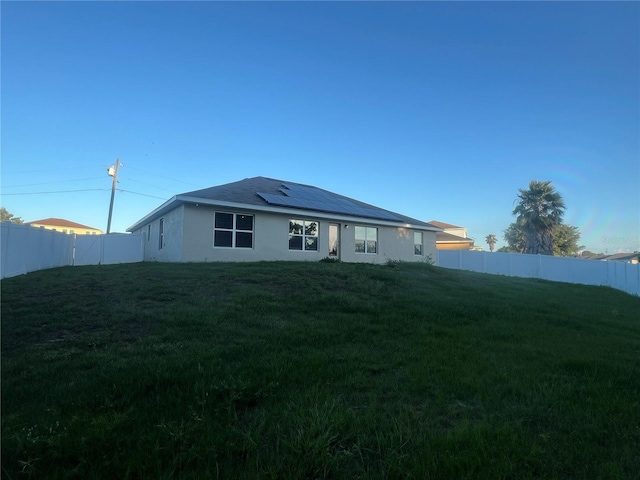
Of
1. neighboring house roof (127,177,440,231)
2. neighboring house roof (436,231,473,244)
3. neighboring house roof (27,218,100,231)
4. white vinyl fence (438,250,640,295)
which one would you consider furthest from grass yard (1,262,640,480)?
neighboring house roof (27,218,100,231)

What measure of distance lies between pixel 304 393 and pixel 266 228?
43.3 feet

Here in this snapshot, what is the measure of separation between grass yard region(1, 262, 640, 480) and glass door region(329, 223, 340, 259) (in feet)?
37.1

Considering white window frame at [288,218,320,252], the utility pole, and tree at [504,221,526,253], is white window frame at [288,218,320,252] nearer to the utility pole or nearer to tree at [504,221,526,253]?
the utility pole

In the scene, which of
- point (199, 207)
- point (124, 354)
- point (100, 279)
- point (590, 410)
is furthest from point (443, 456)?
point (199, 207)

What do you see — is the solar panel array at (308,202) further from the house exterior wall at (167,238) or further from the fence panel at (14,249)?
the fence panel at (14,249)

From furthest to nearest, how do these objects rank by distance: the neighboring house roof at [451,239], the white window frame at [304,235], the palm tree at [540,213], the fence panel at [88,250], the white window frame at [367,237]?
the neighboring house roof at [451,239] < the palm tree at [540,213] < the fence panel at [88,250] < the white window frame at [367,237] < the white window frame at [304,235]

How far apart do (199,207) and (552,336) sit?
1234 cm

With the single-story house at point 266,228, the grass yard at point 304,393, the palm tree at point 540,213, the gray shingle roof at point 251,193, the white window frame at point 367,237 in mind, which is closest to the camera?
the grass yard at point 304,393

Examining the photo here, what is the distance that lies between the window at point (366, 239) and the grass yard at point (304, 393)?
12.4 meters

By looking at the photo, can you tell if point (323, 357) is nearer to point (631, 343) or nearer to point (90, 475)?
point (90, 475)

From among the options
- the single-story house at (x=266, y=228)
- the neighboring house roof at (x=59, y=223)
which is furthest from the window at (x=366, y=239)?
the neighboring house roof at (x=59, y=223)

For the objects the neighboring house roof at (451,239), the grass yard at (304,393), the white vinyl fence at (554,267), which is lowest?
the grass yard at (304,393)

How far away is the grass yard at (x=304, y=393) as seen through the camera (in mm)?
2482

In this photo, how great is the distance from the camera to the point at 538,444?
2766mm
